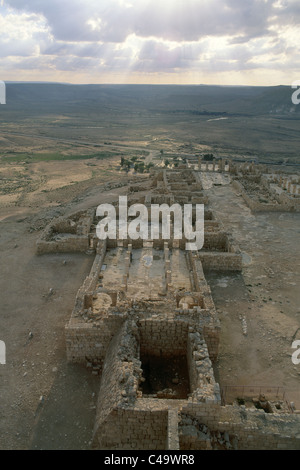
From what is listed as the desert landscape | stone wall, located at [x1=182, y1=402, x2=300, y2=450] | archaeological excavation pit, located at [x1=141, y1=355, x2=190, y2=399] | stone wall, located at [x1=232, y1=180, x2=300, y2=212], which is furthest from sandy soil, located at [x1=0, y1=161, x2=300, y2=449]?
stone wall, located at [x1=232, y1=180, x2=300, y2=212]

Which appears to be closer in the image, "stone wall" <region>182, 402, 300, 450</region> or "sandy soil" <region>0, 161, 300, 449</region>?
"stone wall" <region>182, 402, 300, 450</region>

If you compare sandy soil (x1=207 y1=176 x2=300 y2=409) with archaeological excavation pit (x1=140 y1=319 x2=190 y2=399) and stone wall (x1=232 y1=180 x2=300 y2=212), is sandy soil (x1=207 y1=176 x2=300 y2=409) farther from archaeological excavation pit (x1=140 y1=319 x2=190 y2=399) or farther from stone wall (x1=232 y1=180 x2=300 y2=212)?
stone wall (x1=232 y1=180 x2=300 y2=212)

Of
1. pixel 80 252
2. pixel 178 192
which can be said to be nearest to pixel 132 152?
pixel 178 192

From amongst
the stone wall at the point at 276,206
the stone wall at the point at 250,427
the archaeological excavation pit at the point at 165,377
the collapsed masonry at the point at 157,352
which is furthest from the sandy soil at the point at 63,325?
the stone wall at the point at 276,206

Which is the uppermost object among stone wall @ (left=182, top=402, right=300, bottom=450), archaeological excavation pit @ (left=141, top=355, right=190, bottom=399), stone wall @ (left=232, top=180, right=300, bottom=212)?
stone wall @ (left=232, top=180, right=300, bottom=212)

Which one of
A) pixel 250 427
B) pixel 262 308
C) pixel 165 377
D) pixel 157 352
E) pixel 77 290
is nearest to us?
pixel 250 427

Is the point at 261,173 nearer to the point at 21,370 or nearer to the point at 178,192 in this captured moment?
the point at 178,192

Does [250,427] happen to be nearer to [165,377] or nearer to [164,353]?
[165,377]

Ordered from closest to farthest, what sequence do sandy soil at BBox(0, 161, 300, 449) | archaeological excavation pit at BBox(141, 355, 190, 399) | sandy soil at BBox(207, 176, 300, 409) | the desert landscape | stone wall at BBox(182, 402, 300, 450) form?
stone wall at BBox(182, 402, 300, 450), sandy soil at BBox(0, 161, 300, 449), the desert landscape, archaeological excavation pit at BBox(141, 355, 190, 399), sandy soil at BBox(207, 176, 300, 409)

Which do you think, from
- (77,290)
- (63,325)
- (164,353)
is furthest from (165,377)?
(77,290)
